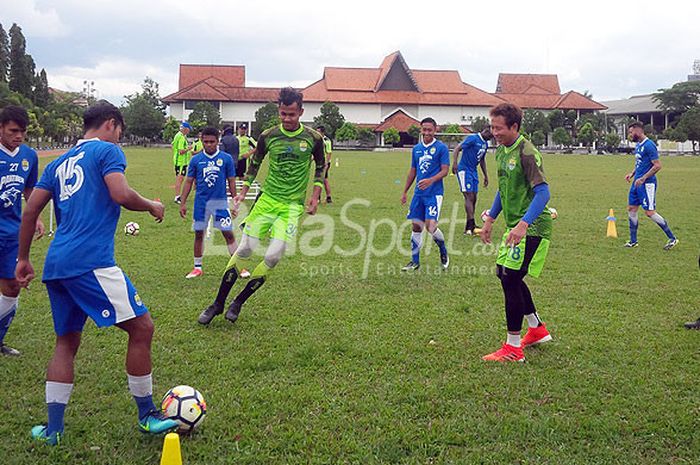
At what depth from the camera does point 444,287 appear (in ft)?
26.9

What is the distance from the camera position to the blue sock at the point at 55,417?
12.8 feet

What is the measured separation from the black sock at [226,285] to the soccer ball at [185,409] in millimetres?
2346

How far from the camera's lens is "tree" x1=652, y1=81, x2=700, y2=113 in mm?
75938

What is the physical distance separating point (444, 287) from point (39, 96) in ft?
264

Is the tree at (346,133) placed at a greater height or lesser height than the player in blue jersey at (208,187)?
greater

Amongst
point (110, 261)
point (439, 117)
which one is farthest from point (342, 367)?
point (439, 117)

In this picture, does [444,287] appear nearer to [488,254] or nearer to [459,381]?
[488,254]

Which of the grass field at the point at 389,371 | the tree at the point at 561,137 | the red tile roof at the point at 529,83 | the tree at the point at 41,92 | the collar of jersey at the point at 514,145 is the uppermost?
the red tile roof at the point at 529,83

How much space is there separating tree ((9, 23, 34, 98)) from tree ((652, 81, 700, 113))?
77.0 metres

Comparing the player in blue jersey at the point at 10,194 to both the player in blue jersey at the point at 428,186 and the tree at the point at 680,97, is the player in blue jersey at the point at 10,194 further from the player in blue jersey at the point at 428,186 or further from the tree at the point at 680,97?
the tree at the point at 680,97

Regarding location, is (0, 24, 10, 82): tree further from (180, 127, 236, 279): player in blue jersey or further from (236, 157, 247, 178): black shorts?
(180, 127, 236, 279): player in blue jersey

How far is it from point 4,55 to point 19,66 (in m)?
1.83

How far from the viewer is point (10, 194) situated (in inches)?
208

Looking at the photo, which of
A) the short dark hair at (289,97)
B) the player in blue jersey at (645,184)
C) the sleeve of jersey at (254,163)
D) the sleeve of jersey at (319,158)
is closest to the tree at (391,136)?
the player in blue jersey at (645,184)
